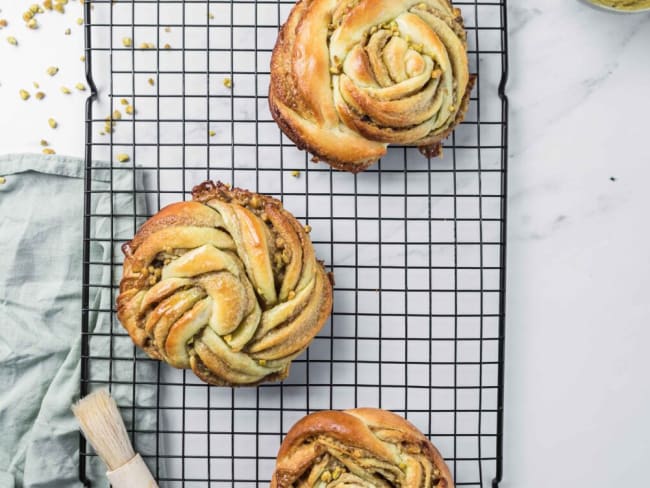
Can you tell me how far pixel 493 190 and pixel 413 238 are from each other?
307 millimetres

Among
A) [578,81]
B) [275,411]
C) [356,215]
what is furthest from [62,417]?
[578,81]

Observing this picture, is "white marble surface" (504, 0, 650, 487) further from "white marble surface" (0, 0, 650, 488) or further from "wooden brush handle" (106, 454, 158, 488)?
"wooden brush handle" (106, 454, 158, 488)

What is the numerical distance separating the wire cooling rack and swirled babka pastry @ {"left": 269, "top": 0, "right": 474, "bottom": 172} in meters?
0.24

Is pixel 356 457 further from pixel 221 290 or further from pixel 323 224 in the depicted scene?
pixel 323 224

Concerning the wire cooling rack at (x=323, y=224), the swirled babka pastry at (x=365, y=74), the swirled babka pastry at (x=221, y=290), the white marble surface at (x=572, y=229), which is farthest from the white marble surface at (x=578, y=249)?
the swirled babka pastry at (x=221, y=290)

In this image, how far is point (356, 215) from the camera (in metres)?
2.60

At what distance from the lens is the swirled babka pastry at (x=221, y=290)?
7.28 feet

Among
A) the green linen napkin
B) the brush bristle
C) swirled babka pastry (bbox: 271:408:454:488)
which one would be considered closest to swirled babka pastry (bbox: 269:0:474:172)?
the green linen napkin

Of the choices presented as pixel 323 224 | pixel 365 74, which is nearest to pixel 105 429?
pixel 323 224

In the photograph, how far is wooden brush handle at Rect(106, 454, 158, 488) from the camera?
2.41 m

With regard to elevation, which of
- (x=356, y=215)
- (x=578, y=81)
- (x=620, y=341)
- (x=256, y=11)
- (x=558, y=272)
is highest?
(x=256, y=11)

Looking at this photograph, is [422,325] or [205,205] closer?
[205,205]

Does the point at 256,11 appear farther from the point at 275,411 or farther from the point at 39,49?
the point at 275,411

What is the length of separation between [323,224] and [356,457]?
0.76m
